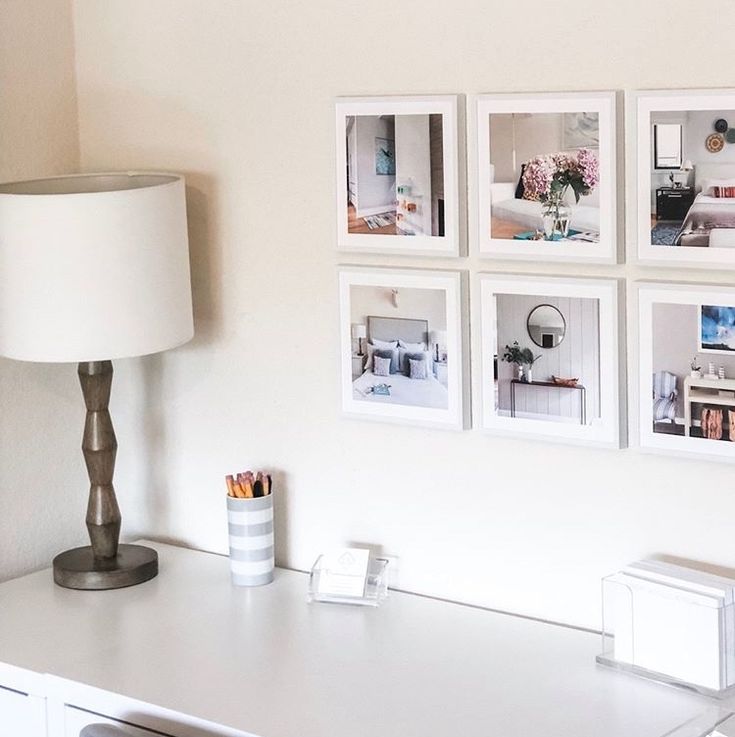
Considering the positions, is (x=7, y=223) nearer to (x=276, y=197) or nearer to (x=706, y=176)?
(x=276, y=197)

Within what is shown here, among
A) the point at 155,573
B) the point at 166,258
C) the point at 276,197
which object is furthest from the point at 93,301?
the point at 155,573

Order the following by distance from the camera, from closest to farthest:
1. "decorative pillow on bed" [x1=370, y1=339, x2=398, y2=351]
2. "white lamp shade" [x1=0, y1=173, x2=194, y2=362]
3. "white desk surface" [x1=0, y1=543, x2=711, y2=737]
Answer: "white desk surface" [x1=0, y1=543, x2=711, y2=737]
"white lamp shade" [x1=0, y1=173, x2=194, y2=362]
"decorative pillow on bed" [x1=370, y1=339, x2=398, y2=351]

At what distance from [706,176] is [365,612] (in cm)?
86

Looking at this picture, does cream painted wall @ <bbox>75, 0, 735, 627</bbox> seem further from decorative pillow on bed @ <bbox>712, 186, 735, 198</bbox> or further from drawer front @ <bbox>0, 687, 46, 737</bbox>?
drawer front @ <bbox>0, 687, 46, 737</bbox>

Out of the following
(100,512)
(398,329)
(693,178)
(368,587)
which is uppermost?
(693,178)

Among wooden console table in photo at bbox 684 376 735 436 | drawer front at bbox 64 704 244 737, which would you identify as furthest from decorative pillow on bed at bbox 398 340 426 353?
drawer front at bbox 64 704 244 737

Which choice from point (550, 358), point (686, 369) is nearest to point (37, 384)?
point (550, 358)

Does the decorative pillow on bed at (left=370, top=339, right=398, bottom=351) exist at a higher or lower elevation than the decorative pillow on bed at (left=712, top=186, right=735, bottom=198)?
lower

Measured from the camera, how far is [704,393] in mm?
1849

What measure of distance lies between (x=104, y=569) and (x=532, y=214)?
0.96 m

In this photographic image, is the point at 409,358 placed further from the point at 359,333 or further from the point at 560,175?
the point at 560,175

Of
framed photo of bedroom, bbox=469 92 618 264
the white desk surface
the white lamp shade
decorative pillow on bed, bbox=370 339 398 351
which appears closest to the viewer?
the white desk surface

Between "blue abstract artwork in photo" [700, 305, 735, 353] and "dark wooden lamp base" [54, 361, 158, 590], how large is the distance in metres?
1.04

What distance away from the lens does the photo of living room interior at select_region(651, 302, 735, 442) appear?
5.98 feet
